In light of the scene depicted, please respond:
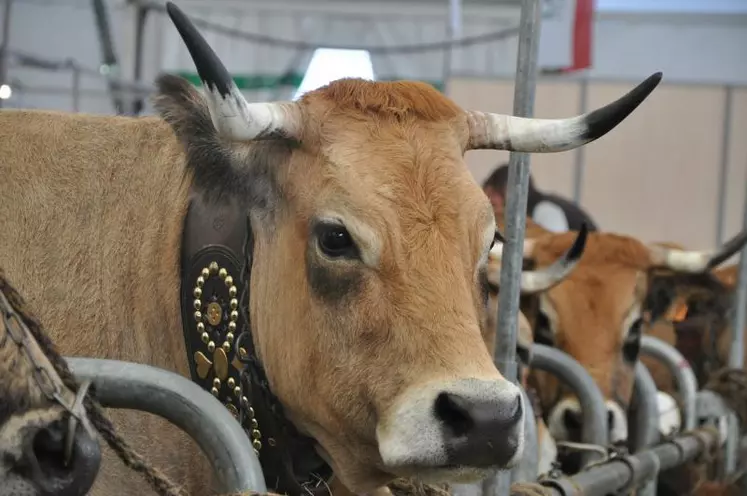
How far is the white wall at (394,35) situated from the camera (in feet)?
34.1

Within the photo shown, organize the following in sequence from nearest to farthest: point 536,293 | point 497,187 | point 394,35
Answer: point 536,293
point 497,187
point 394,35

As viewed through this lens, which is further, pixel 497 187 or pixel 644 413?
pixel 497 187

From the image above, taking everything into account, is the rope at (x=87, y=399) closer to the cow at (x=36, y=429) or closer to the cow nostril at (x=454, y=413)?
the cow at (x=36, y=429)

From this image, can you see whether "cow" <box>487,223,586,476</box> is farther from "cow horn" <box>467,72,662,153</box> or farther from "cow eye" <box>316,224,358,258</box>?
"cow eye" <box>316,224,358,258</box>

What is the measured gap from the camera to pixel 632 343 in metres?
3.66

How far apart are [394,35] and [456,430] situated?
9538mm

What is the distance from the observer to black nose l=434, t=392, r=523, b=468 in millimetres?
1594

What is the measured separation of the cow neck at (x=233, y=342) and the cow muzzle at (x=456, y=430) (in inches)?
16.6

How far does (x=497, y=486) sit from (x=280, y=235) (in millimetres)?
680

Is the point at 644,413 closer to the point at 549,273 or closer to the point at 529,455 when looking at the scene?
the point at 549,273

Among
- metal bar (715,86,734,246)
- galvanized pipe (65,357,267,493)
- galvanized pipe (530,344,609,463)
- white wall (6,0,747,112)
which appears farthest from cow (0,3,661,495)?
white wall (6,0,747,112)

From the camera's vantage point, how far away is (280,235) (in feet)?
6.52

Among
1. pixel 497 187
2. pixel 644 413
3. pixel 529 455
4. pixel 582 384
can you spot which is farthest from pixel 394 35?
pixel 529 455

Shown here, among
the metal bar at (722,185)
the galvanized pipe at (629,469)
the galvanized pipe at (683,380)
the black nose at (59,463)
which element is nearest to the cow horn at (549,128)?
the galvanized pipe at (629,469)
